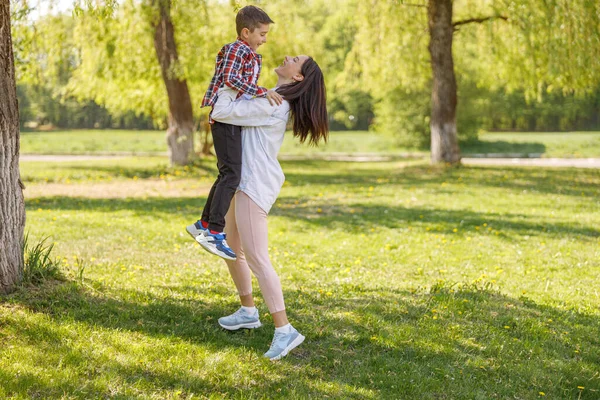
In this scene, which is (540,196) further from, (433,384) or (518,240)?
(433,384)

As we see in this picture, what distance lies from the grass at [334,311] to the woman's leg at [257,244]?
0.41 m

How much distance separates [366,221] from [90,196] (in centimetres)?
662

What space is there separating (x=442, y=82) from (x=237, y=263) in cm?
1498

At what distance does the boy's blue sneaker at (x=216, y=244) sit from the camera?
4141mm

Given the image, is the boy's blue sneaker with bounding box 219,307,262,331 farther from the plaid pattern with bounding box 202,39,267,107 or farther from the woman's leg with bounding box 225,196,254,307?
the plaid pattern with bounding box 202,39,267,107

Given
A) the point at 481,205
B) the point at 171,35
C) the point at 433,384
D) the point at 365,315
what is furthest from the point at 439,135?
the point at 433,384

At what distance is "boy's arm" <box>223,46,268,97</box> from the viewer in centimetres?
397

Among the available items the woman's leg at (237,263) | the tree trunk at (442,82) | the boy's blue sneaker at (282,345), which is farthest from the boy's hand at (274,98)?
the tree trunk at (442,82)

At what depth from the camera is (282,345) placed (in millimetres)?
4172

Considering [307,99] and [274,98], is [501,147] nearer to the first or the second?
[307,99]

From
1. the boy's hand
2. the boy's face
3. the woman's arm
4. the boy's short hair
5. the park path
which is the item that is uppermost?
the boy's short hair

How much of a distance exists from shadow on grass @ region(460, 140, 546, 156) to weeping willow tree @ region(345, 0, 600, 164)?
1293 centimetres

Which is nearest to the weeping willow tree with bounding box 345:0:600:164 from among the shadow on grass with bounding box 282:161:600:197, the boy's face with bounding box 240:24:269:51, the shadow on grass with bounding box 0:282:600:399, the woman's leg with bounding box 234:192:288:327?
the shadow on grass with bounding box 282:161:600:197

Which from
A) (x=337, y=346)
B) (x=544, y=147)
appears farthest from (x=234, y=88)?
(x=544, y=147)
